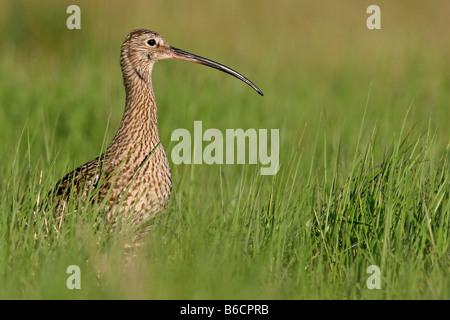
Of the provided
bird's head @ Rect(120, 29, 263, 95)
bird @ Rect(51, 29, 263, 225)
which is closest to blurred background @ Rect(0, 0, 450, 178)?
bird's head @ Rect(120, 29, 263, 95)

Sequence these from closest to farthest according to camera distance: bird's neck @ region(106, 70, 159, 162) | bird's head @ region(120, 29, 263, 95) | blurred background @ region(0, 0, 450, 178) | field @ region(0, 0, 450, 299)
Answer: field @ region(0, 0, 450, 299) < bird's neck @ region(106, 70, 159, 162) < bird's head @ region(120, 29, 263, 95) < blurred background @ region(0, 0, 450, 178)

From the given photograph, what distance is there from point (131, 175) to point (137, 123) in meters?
0.54

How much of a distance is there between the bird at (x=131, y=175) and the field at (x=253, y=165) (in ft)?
0.48

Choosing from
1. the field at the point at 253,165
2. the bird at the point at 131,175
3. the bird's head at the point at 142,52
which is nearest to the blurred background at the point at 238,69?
the field at the point at 253,165

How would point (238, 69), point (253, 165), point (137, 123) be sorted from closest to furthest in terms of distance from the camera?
1. point (137, 123)
2. point (253, 165)
3. point (238, 69)

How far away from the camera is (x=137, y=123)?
231 inches

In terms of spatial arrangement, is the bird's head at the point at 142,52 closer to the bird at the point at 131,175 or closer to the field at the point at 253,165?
the bird at the point at 131,175

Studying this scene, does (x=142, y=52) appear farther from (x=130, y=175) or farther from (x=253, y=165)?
(x=253, y=165)

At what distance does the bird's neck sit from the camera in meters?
5.72

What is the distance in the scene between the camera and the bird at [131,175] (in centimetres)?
534

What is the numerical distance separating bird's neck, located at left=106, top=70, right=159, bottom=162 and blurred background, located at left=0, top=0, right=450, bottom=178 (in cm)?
162

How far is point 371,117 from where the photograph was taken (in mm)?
10078

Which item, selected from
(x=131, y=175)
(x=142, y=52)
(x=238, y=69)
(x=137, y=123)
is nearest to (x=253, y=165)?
(x=142, y=52)

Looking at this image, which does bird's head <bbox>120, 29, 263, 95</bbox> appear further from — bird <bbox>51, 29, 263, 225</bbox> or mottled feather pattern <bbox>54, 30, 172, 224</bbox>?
mottled feather pattern <bbox>54, 30, 172, 224</bbox>
